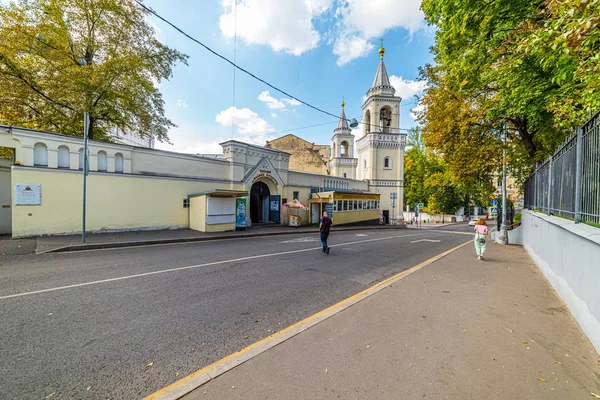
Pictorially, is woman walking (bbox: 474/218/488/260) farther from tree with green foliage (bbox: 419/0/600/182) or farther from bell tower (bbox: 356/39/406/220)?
bell tower (bbox: 356/39/406/220)

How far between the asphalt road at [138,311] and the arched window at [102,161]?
641cm

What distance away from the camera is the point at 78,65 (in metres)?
14.4

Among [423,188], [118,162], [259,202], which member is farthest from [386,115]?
[118,162]

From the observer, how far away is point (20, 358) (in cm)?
284

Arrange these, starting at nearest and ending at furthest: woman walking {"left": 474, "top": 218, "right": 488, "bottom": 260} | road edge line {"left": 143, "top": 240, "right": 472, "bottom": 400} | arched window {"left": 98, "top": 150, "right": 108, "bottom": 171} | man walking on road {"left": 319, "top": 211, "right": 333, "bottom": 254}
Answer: road edge line {"left": 143, "top": 240, "right": 472, "bottom": 400}
woman walking {"left": 474, "top": 218, "right": 488, "bottom": 260}
man walking on road {"left": 319, "top": 211, "right": 333, "bottom": 254}
arched window {"left": 98, "top": 150, "right": 108, "bottom": 171}

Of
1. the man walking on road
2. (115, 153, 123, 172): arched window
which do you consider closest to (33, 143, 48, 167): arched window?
(115, 153, 123, 172): arched window

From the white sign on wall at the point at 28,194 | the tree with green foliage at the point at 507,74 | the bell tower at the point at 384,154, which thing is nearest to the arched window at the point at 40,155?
the white sign on wall at the point at 28,194

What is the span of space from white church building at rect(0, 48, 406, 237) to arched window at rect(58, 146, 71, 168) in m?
0.04

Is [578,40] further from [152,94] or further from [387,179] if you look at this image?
[387,179]

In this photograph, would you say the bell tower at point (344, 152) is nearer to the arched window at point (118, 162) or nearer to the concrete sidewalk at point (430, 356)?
the arched window at point (118, 162)

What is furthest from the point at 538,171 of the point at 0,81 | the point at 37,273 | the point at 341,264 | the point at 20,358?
the point at 0,81

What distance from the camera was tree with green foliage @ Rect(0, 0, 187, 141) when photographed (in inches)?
511

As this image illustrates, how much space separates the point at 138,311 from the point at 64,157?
1225 cm

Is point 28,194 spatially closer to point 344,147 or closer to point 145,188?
point 145,188
